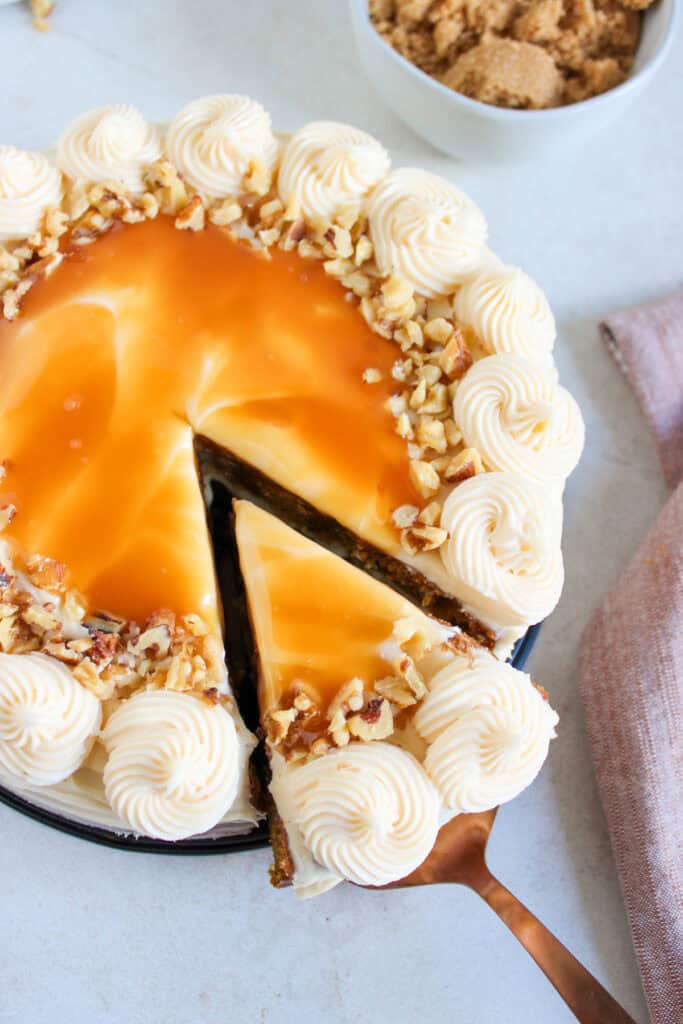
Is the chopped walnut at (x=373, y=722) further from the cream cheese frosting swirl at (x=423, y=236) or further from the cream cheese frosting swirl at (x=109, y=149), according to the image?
the cream cheese frosting swirl at (x=109, y=149)

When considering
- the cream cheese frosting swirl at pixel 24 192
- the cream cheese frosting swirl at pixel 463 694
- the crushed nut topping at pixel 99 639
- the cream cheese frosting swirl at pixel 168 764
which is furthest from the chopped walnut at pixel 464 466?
the cream cheese frosting swirl at pixel 24 192

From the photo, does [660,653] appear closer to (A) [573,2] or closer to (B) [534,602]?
(B) [534,602]

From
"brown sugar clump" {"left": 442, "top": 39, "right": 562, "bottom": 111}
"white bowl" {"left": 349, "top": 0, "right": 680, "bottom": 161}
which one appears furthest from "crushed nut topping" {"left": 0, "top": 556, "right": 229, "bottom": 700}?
"brown sugar clump" {"left": 442, "top": 39, "right": 562, "bottom": 111}

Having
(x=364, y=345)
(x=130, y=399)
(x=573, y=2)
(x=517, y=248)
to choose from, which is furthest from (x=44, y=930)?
(x=573, y=2)

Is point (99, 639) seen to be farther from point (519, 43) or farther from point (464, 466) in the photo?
point (519, 43)

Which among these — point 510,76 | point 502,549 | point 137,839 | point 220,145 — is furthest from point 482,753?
point 510,76

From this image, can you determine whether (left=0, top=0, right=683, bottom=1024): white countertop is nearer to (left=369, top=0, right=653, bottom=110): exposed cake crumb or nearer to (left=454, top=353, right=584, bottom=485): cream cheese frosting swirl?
(left=369, top=0, right=653, bottom=110): exposed cake crumb

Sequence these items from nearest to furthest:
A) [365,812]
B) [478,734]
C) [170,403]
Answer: [365,812] → [478,734] → [170,403]
